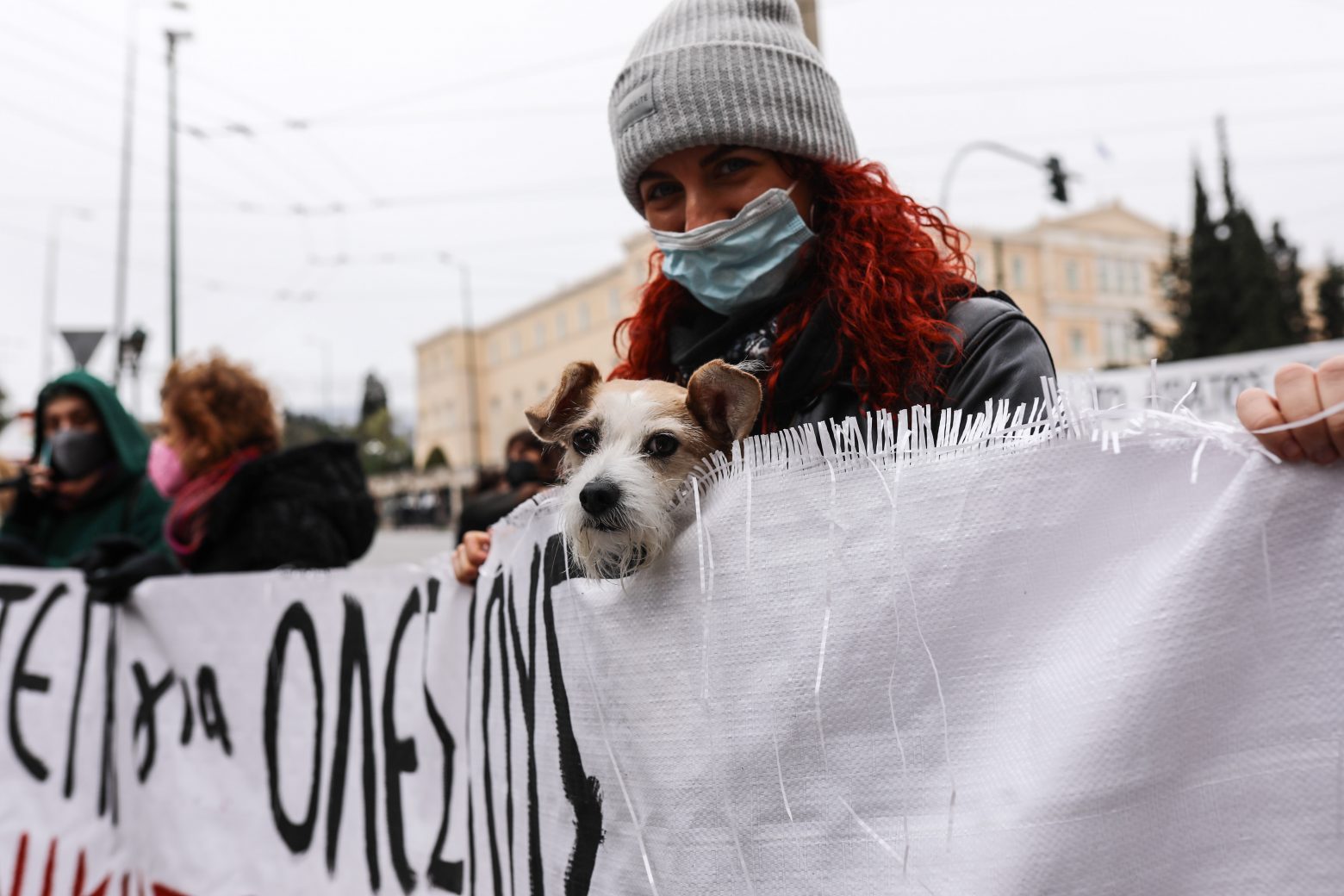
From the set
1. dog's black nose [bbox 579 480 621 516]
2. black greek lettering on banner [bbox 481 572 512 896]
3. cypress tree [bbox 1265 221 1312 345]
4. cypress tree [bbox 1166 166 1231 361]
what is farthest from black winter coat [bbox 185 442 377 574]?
cypress tree [bbox 1265 221 1312 345]

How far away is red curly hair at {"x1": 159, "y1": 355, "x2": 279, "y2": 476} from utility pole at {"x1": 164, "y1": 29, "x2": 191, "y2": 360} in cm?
1364

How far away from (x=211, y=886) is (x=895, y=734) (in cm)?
257

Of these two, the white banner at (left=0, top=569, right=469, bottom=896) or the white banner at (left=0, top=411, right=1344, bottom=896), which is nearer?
the white banner at (left=0, top=411, right=1344, bottom=896)

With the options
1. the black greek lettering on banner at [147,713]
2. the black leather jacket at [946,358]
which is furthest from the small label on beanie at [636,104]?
the black greek lettering on banner at [147,713]

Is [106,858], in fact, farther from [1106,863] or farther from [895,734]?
[1106,863]

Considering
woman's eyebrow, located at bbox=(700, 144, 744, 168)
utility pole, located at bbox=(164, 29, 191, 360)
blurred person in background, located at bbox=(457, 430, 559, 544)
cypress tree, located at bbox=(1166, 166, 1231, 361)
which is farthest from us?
cypress tree, located at bbox=(1166, 166, 1231, 361)

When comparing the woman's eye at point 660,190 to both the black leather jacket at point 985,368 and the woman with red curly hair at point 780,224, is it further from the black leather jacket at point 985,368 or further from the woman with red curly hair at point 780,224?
the black leather jacket at point 985,368

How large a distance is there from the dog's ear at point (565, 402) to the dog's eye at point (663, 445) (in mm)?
208

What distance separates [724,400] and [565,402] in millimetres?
344

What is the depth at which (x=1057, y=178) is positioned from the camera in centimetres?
1738

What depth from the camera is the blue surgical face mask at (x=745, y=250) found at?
5.97 feet

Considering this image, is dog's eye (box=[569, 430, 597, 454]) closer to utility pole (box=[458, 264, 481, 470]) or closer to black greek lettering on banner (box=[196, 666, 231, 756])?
black greek lettering on banner (box=[196, 666, 231, 756])

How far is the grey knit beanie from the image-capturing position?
5.92 feet

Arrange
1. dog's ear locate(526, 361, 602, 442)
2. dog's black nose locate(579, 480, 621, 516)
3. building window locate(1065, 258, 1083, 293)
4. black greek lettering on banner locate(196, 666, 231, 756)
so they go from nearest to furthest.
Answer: dog's black nose locate(579, 480, 621, 516) → dog's ear locate(526, 361, 602, 442) → black greek lettering on banner locate(196, 666, 231, 756) → building window locate(1065, 258, 1083, 293)
